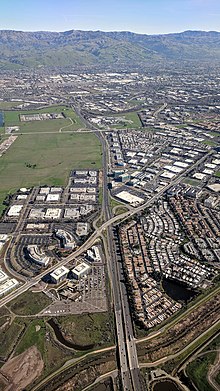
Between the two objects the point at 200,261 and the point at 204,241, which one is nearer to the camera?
the point at 200,261

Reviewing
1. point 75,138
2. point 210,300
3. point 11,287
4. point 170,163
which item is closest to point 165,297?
point 210,300

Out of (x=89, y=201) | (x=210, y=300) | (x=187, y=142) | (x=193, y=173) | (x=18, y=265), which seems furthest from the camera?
(x=187, y=142)

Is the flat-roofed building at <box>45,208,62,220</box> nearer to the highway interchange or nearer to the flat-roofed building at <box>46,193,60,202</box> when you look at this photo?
the flat-roofed building at <box>46,193,60,202</box>

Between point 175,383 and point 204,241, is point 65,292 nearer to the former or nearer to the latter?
point 175,383

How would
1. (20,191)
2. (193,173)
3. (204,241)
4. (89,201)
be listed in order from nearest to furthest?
(204,241), (89,201), (20,191), (193,173)

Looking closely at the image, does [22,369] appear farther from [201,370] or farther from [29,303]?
[201,370]
